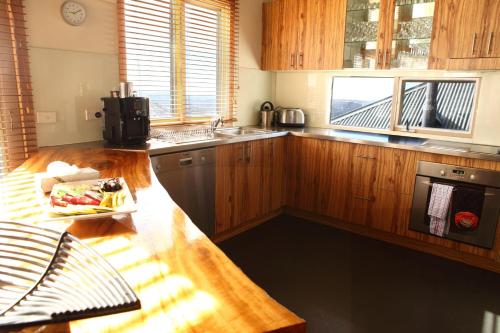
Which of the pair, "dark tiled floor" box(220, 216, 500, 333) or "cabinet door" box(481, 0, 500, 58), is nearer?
"dark tiled floor" box(220, 216, 500, 333)

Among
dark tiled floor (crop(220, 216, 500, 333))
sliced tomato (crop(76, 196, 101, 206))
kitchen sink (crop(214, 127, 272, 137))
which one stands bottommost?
dark tiled floor (crop(220, 216, 500, 333))

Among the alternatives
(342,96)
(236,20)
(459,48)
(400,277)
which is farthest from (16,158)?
(459,48)

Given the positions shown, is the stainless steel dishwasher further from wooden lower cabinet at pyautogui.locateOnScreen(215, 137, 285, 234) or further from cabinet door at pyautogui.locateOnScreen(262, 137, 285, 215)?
cabinet door at pyautogui.locateOnScreen(262, 137, 285, 215)

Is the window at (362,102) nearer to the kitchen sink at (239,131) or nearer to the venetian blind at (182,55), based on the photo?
the kitchen sink at (239,131)

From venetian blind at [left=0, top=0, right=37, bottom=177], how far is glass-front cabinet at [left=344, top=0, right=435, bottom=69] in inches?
104

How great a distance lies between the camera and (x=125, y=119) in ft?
7.98

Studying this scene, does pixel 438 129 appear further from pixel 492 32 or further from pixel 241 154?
pixel 241 154

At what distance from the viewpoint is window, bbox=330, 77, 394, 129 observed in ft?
11.5

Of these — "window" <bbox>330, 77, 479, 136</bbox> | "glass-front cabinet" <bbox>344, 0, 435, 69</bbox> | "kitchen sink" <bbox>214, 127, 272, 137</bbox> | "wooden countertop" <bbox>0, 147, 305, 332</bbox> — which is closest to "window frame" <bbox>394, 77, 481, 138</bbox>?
"window" <bbox>330, 77, 479, 136</bbox>

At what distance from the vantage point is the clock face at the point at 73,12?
230 centimetres

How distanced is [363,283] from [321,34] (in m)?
2.34

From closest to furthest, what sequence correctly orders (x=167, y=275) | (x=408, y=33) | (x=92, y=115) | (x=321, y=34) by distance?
(x=167, y=275) → (x=92, y=115) → (x=408, y=33) → (x=321, y=34)

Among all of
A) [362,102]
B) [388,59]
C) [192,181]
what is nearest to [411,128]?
Result: [362,102]

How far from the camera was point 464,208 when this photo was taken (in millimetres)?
2686
